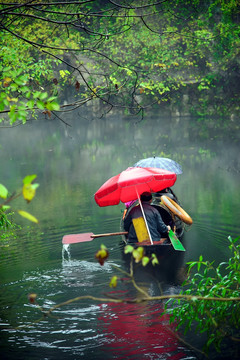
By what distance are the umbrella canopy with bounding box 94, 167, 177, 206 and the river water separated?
1.22 m

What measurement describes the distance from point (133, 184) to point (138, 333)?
3.35 metres

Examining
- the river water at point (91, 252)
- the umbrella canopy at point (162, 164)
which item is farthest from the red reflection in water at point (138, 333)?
the umbrella canopy at point (162, 164)

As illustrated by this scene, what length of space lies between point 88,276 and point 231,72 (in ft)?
88.0

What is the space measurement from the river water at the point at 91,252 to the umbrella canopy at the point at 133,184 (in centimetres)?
122

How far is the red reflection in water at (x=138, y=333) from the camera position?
18.6 ft

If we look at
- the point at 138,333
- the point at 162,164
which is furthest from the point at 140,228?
the point at 138,333

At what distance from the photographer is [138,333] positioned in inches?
242

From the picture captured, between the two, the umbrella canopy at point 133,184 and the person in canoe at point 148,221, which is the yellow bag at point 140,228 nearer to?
the person in canoe at point 148,221

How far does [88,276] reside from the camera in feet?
27.5

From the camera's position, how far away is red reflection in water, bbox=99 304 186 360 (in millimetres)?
5674

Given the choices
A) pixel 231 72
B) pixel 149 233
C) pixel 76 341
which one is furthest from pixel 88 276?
pixel 231 72

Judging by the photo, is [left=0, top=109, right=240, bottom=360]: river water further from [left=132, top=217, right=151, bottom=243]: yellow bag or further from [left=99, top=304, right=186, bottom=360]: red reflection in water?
[left=132, top=217, right=151, bottom=243]: yellow bag

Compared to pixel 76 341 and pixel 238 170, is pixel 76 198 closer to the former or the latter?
pixel 238 170

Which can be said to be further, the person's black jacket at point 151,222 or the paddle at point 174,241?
the person's black jacket at point 151,222
